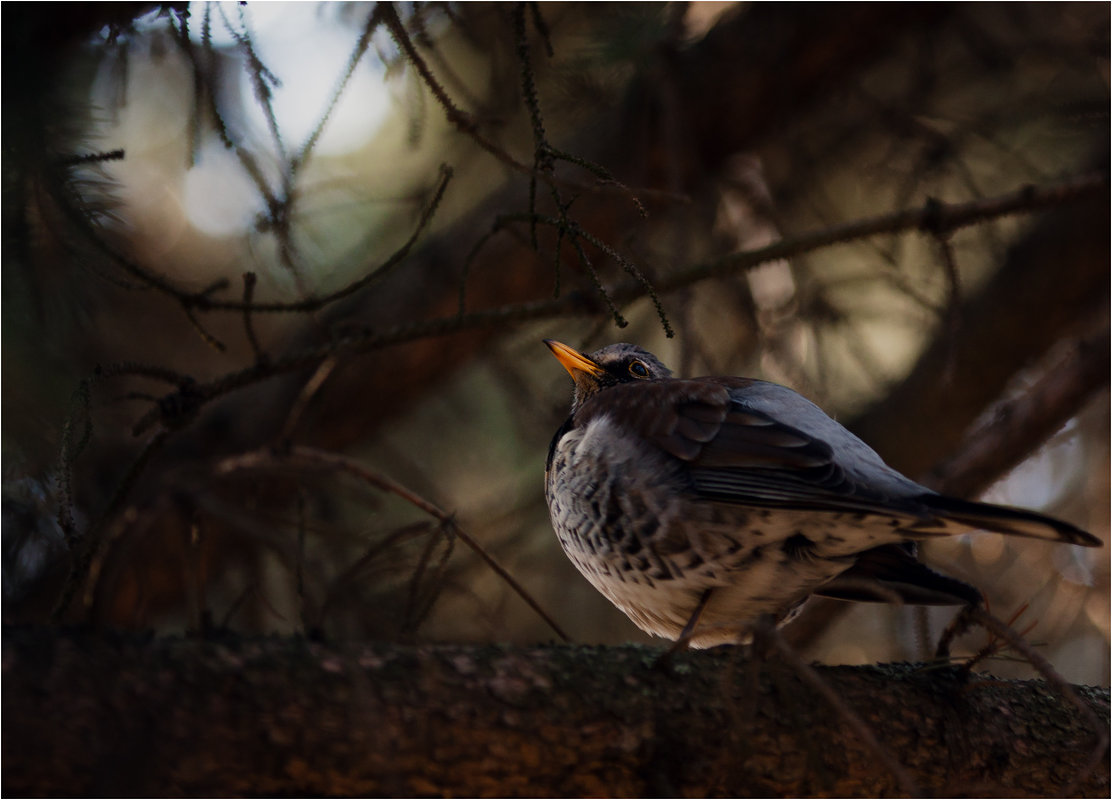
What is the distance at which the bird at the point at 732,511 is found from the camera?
2.09m

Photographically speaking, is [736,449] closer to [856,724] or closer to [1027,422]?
[856,724]

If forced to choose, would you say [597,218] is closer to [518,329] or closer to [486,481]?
[518,329]

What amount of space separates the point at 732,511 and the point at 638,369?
3.68ft

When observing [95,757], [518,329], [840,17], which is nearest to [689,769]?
[95,757]

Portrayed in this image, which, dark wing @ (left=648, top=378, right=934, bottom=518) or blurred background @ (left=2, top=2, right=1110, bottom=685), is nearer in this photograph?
dark wing @ (left=648, top=378, right=934, bottom=518)

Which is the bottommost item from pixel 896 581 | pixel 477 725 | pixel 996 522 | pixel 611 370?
pixel 477 725

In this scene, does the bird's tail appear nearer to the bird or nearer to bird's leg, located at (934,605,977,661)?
the bird

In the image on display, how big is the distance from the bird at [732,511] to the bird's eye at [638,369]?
56cm

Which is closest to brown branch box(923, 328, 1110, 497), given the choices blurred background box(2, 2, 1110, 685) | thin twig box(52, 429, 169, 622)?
blurred background box(2, 2, 1110, 685)

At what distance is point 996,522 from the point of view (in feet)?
5.96

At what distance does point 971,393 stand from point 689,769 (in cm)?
270

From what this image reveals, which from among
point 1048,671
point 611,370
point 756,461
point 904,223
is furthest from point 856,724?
point 611,370

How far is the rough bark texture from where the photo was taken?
1.41 metres

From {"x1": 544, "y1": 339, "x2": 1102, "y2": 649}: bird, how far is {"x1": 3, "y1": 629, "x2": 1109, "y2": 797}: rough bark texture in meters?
0.25
